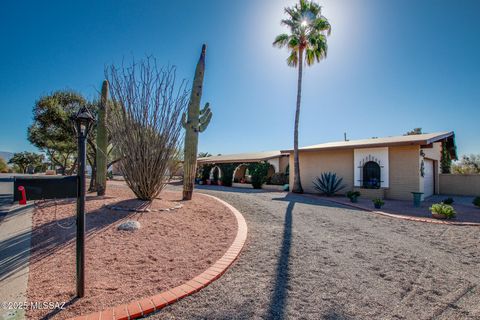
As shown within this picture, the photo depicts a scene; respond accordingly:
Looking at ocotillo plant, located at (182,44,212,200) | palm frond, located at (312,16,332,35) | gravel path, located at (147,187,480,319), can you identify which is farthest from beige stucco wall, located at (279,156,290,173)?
gravel path, located at (147,187,480,319)

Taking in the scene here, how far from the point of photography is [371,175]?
12.7 metres

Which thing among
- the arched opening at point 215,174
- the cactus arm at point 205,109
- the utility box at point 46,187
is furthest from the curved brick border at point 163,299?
the arched opening at point 215,174

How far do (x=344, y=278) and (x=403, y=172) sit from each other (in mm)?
10873

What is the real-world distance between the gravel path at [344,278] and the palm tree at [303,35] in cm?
919

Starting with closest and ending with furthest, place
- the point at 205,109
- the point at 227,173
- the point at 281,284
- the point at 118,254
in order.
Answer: the point at 281,284, the point at 118,254, the point at 205,109, the point at 227,173

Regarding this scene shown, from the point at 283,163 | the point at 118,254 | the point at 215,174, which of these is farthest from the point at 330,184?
the point at 215,174

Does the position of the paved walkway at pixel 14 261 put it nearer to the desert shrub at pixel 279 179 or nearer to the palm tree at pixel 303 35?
the palm tree at pixel 303 35

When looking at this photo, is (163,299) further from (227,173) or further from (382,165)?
(227,173)

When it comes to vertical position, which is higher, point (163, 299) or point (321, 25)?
point (321, 25)

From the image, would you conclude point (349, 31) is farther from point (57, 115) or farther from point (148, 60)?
point (57, 115)

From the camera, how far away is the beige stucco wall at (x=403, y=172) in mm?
11273

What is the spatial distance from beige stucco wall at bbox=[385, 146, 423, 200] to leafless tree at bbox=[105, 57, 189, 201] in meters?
11.0

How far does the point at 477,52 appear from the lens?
10180mm

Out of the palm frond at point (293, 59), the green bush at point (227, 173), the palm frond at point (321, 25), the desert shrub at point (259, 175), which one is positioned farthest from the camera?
the green bush at point (227, 173)
